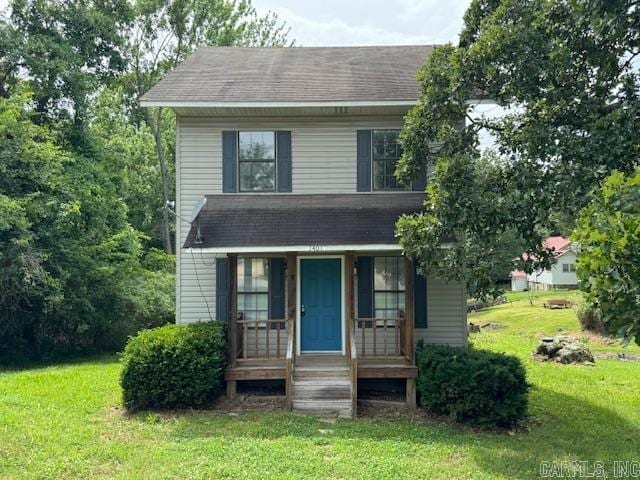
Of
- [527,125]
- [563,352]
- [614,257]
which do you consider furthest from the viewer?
[563,352]

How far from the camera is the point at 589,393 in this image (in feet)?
32.5

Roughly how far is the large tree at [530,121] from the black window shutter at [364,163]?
1776 millimetres

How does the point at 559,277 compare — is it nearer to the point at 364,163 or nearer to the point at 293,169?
the point at 364,163

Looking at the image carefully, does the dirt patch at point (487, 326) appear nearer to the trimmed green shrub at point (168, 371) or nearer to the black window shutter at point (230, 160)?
the black window shutter at point (230, 160)

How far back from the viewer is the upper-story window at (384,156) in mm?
10070

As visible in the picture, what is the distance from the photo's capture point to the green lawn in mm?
5840

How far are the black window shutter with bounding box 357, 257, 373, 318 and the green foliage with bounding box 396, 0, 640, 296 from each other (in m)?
1.99

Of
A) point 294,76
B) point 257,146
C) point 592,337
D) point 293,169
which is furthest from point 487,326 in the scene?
point 257,146

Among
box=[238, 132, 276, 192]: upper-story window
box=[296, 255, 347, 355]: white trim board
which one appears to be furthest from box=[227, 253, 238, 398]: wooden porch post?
box=[238, 132, 276, 192]: upper-story window

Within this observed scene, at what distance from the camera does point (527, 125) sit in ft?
24.2

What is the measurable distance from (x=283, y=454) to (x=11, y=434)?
3602mm

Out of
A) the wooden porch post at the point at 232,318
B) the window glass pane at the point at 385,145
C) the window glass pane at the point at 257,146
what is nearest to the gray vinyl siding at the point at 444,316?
the window glass pane at the point at 385,145

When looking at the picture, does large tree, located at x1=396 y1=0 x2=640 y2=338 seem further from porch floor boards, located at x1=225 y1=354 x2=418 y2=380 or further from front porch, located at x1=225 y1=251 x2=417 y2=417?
porch floor boards, located at x1=225 y1=354 x2=418 y2=380

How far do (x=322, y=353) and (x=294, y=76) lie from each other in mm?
5909
